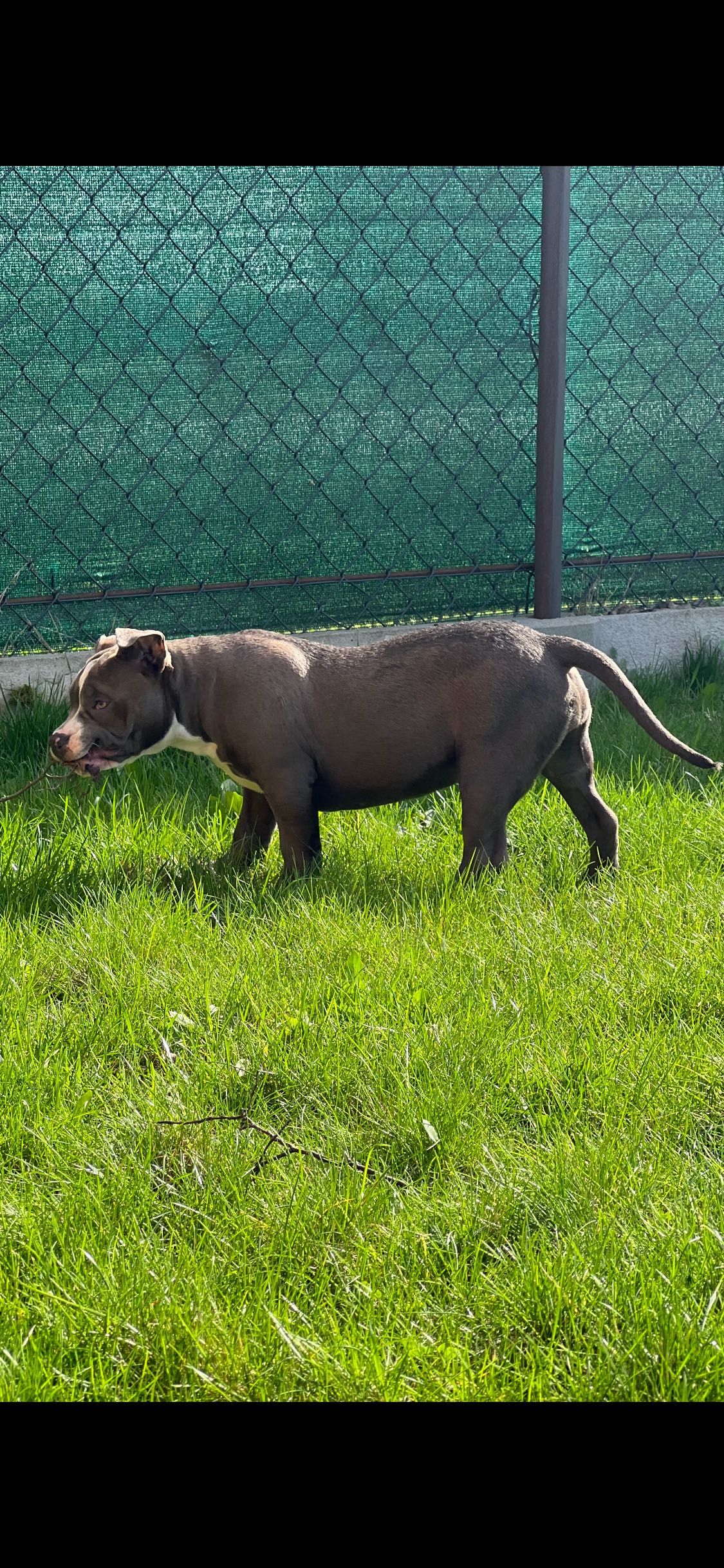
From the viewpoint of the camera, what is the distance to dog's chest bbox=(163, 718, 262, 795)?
12.7ft

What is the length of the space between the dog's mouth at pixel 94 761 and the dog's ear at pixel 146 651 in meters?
0.23

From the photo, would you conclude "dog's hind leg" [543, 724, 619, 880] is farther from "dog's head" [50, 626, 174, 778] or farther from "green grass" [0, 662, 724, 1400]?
"dog's head" [50, 626, 174, 778]

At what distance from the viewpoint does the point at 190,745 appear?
3.95m

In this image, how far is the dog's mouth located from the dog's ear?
23 cm

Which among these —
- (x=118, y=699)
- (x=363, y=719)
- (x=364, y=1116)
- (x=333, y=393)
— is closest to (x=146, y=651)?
(x=118, y=699)

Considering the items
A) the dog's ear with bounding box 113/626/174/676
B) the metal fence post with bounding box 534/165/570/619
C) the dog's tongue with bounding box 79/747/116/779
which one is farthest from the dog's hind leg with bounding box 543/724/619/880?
the metal fence post with bounding box 534/165/570/619

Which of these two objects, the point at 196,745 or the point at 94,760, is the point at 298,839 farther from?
A: the point at 94,760

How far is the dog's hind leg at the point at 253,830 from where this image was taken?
405 cm

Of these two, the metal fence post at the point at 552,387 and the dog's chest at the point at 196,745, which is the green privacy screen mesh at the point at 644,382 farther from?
the dog's chest at the point at 196,745

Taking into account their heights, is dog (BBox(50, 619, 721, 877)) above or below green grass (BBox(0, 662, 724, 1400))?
above

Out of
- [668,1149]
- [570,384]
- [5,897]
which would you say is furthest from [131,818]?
[570,384]

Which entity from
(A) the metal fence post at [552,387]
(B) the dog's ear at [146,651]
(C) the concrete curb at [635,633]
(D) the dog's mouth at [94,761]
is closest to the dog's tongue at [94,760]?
(D) the dog's mouth at [94,761]

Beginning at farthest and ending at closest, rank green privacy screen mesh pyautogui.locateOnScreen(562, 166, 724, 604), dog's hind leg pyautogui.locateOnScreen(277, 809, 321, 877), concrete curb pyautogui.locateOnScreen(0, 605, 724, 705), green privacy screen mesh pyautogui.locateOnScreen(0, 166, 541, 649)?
green privacy screen mesh pyautogui.locateOnScreen(562, 166, 724, 604) < concrete curb pyautogui.locateOnScreen(0, 605, 724, 705) < green privacy screen mesh pyautogui.locateOnScreen(0, 166, 541, 649) < dog's hind leg pyautogui.locateOnScreen(277, 809, 321, 877)

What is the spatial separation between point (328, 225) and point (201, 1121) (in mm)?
3863
